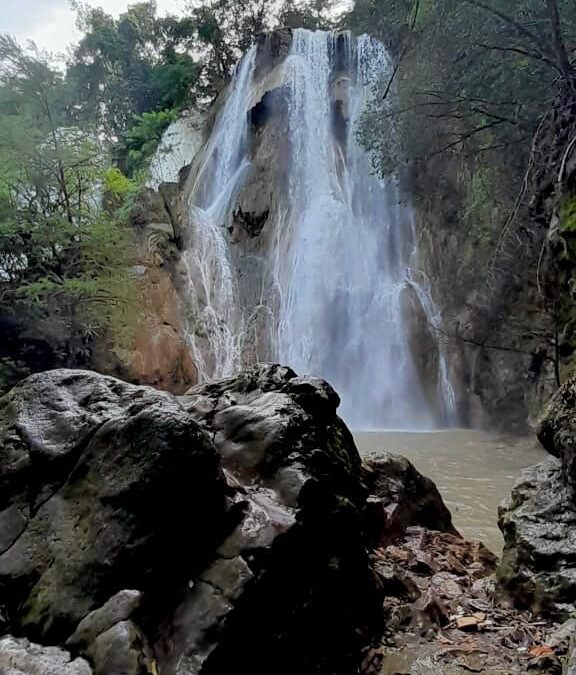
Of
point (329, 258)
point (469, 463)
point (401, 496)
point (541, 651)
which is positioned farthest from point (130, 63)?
point (541, 651)

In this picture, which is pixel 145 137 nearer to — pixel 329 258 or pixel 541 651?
pixel 329 258

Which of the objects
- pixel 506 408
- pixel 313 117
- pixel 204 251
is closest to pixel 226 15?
pixel 313 117

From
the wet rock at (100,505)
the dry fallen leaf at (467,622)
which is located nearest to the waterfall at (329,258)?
the dry fallen leaf at (467,622)

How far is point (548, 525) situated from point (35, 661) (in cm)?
271

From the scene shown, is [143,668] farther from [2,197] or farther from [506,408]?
[506,408]

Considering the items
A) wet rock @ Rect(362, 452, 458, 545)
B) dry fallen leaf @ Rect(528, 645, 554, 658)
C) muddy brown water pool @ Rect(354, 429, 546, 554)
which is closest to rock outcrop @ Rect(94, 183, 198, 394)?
muddy brown water pool @ Rect(354, 429, 546, 554)

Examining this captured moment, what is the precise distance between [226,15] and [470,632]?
25.9m

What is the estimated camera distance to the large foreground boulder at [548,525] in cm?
274

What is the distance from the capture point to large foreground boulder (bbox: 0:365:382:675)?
6.21ft

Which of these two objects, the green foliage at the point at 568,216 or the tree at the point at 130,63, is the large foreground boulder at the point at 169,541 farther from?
the tree at the point at 130,63

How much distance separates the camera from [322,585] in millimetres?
2346

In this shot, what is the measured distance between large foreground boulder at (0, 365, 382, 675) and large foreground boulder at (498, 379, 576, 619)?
2.88 ft

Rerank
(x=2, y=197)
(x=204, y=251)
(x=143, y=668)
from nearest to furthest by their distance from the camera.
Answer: (x=143, y=668) → (x=2, y=197) → (x=204, y=251)

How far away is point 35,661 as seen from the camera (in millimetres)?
1795
